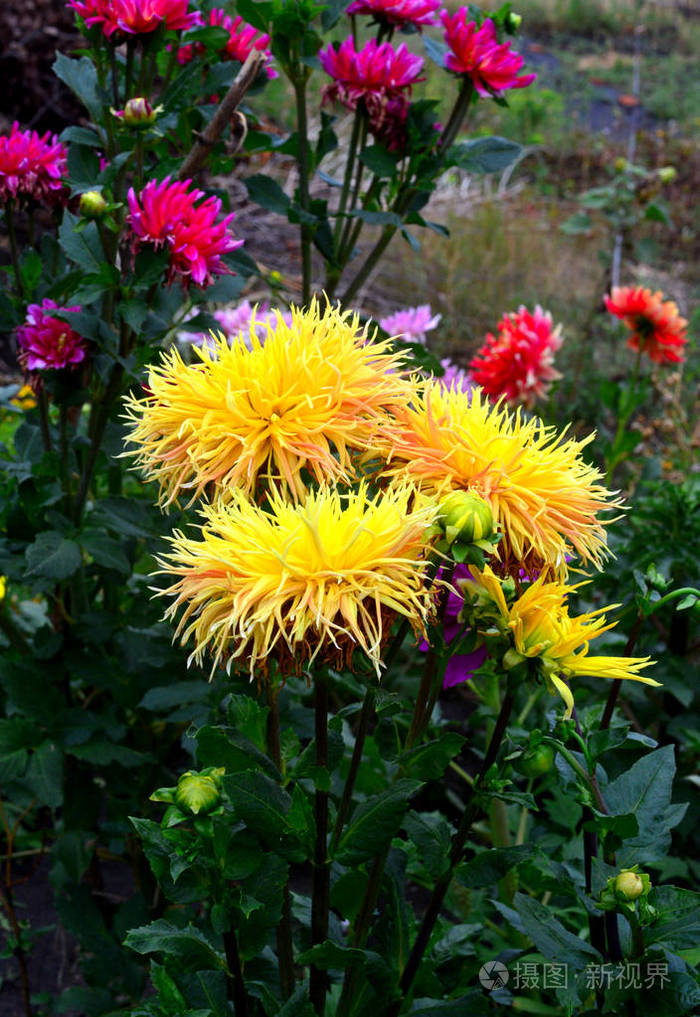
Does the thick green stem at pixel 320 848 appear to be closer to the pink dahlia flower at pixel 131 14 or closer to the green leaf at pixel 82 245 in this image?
the green leaf at pixel 82 245

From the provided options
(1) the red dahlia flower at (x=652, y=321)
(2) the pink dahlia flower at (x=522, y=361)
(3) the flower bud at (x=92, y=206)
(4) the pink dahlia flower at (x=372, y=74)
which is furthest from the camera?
(1) the red dahlia flower at (x=652, y=321)

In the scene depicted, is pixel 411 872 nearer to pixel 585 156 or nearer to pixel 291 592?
pixel 291 592

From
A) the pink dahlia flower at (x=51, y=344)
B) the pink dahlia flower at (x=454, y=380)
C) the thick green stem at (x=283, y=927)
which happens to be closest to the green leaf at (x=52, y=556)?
the pink dahlia flower at (x=51, y=344)

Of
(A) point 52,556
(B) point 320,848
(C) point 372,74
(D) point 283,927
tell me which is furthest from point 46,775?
(C) point 372,74

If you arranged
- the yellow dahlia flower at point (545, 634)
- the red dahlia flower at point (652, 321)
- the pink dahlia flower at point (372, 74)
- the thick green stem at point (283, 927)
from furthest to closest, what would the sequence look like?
1. the red dahlia flower at point (652, 321)
2. the pink dahlia flower at point (372, 74)
3. the thick green stem at point (283, 927)
4. the yellow dahlia flower at point (545, 634)

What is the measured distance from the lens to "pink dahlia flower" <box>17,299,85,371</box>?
146 centimetres

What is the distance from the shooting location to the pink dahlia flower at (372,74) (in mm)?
1579

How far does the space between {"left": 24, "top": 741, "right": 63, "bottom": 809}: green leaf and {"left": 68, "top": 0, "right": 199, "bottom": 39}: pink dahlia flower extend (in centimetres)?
118

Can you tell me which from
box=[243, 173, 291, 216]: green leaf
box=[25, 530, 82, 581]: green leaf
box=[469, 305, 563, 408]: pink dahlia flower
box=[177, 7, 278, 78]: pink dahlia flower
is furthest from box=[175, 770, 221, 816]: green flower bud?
box=[469, 305, 563, 408]: pink dahlia flower

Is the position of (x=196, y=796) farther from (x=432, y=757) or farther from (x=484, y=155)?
(x=484, y=155)

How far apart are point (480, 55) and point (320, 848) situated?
1365 millimetres

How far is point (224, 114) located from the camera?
1516mm

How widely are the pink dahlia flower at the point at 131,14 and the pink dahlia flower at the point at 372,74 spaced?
30 cm

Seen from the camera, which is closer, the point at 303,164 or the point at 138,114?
the point at 138,114
